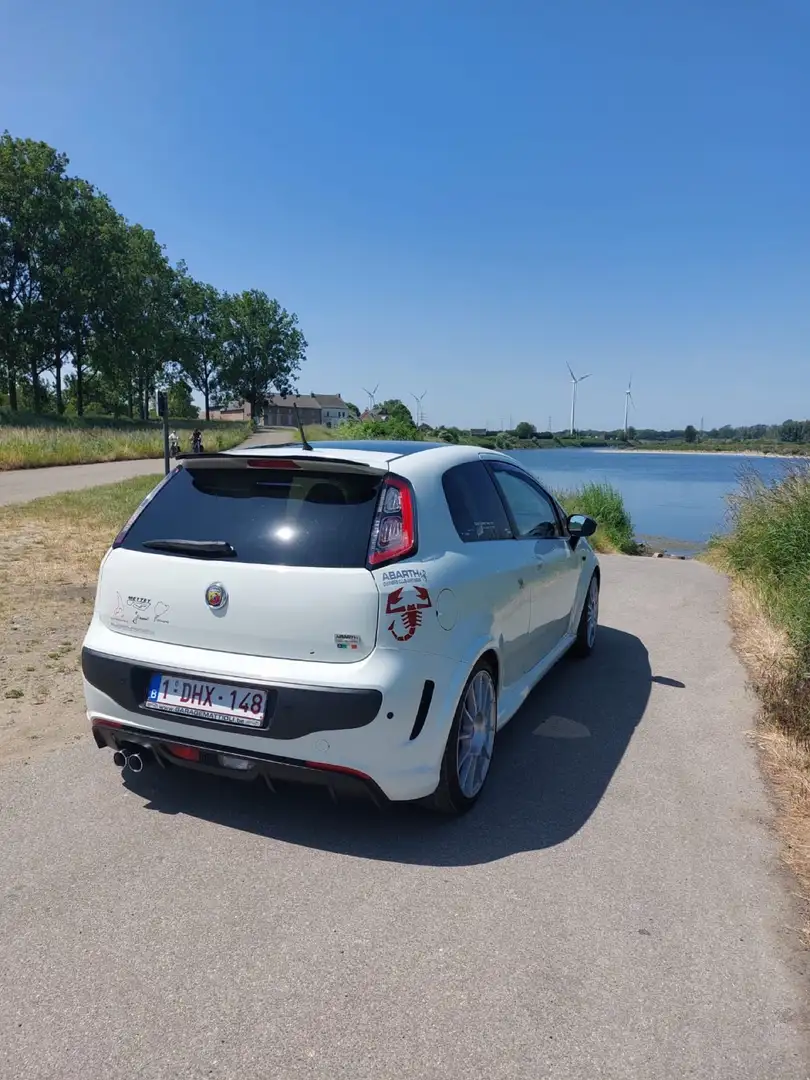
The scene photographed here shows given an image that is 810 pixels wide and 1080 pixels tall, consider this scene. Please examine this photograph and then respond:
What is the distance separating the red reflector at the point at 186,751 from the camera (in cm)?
328

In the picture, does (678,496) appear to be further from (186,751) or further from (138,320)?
(138,320)

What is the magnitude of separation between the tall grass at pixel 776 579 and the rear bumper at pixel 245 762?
300 centimetres

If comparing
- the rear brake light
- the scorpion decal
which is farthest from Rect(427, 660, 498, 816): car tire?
the rear brake light

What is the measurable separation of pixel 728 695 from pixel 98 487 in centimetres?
1891

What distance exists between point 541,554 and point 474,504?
98cm

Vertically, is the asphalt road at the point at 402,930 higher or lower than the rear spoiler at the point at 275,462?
lower

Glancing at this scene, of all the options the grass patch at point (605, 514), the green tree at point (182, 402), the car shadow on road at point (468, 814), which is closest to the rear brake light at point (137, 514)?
the car shadow on road at point (468, 814)

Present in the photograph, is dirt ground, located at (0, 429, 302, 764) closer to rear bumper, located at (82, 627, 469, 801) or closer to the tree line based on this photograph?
rear bumper, located at (82, 627, 469, 801)

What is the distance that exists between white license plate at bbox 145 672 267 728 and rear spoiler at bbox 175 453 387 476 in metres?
1.01

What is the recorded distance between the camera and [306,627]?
3117 millimetres

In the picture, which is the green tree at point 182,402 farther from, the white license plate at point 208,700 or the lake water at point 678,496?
the white license plate at point 208,700

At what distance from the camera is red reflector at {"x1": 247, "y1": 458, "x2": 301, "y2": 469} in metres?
3.44

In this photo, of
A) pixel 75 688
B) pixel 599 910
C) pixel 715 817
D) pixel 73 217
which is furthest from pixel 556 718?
pixel 73 217

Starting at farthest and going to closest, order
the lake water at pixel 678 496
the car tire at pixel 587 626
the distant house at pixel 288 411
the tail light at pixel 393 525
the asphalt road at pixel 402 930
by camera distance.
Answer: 1. the distant house at pixel 288 411
2. the lake water at pixel 678 496
3. the car tire at pixel 587 626
4. the tail light at pixel 393 525
5. the asphalt road at pixel 402 930
